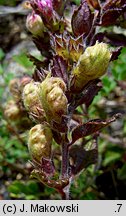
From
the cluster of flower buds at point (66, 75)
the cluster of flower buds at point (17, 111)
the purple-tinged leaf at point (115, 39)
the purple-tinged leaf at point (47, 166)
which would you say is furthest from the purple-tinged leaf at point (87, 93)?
the cluster of flower buds at point (17, 111)

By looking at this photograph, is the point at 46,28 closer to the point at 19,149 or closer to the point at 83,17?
the point at 83,17

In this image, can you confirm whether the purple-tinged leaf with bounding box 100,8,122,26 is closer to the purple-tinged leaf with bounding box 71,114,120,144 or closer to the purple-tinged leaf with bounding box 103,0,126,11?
the purple-tinged leaf with bounding box 103,0,126,11

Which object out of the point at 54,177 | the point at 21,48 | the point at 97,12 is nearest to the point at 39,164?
the point at 54,177

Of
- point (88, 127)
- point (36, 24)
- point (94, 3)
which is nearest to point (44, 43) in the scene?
point (36, 24)

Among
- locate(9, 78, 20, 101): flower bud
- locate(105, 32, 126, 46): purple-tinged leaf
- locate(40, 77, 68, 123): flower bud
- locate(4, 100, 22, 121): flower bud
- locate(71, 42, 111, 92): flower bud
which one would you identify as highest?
locate(105, 32, 126, 46): purple-tinged leaf

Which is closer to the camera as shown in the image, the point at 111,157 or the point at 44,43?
the point at 44,43

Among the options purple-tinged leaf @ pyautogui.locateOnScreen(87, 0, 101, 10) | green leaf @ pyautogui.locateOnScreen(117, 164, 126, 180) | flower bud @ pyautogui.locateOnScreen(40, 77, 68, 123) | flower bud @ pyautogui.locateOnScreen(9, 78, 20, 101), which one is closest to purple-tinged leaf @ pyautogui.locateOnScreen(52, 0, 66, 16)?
purple-tinged leaf @ pyautogui.locateOnScreen(87, 0, 101, 10)

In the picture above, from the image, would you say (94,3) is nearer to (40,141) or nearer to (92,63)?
(92,63)
